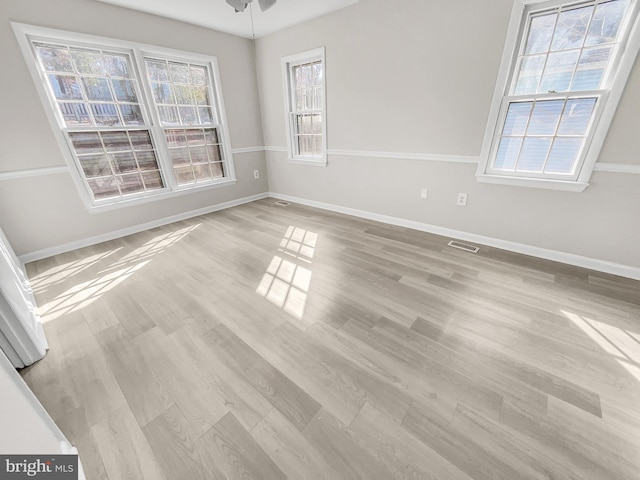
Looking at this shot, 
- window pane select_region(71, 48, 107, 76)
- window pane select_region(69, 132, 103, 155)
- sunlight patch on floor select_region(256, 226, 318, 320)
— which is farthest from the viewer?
window pane select_region(69, 132, 103, 155)

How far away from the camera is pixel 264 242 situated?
304 centimetres

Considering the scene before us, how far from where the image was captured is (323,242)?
3.02m

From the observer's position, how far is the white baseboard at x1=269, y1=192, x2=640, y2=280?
229 cm

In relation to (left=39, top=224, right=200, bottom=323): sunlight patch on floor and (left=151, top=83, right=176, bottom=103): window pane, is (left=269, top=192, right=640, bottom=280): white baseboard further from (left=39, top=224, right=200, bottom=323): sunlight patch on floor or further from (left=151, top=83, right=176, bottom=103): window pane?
(left=151, top=83, right=176, bottom=103): window pane

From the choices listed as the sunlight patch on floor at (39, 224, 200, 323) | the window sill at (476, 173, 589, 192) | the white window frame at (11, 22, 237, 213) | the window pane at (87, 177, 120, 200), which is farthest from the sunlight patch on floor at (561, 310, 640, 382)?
the window pane at (87, 177, 120, 200)

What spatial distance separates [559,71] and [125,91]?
4.53m

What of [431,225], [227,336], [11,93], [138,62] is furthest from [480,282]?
[11,93]

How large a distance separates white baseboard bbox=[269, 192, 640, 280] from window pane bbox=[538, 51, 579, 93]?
1469 millimetres

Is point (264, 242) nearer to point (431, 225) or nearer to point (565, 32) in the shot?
point (431, 225)

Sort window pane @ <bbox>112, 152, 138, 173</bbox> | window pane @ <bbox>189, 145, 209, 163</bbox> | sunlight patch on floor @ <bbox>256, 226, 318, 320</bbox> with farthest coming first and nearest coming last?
1. window pane @ <bbox>189, 145, 209, 163</bbox>
2. window pane @ <bbox>112, 152, 138, 173</bbox>
3. sunlight patch on floor @ <bbox>256, 226, 318, 320</bbox>

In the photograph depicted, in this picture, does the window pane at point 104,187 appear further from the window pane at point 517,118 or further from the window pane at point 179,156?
the window pane at point 517,118

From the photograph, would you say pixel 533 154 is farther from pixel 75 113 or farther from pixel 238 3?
pixel 75 113

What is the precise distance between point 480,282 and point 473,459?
1.51m

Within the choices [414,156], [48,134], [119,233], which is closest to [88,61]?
[48,134]
